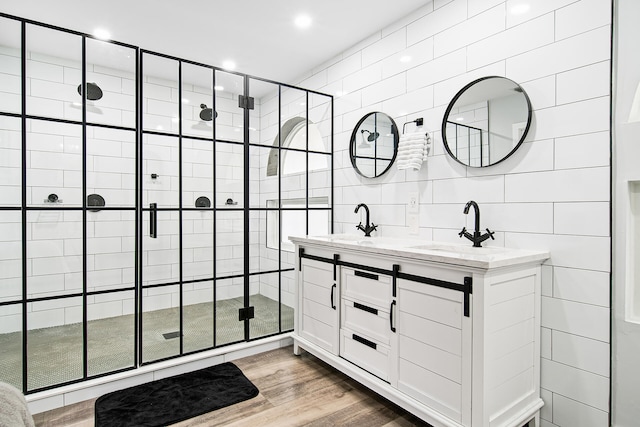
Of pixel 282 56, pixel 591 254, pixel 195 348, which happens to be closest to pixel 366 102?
pixel 282 56

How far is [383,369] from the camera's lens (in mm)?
2127

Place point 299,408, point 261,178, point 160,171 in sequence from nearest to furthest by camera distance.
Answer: point 299,408
point 160,171
point 261,178

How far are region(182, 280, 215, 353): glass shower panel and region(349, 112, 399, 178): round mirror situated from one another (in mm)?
1595

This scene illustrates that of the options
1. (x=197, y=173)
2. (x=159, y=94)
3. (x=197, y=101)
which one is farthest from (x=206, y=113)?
(x=197, y=173)

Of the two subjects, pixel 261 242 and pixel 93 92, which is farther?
pixel 261 242

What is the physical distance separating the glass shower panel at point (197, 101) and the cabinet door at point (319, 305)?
50.8 inches

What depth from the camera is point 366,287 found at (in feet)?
7.45

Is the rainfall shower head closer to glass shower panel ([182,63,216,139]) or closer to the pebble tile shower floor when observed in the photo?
glass shower panel ([182,63,216,139])

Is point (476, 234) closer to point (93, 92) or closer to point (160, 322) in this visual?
point (160, 322)

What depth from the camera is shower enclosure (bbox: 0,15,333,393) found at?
2072 mm

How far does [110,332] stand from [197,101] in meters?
1.71

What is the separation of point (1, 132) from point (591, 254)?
10.6 feet

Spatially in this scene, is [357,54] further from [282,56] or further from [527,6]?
[527,6]

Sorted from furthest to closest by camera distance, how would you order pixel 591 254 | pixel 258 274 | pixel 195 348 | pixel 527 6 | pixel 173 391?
pixel 258 274 → pixel 195 348 → pixel 173 391 → pixel 527 6 → pixel 591 254
